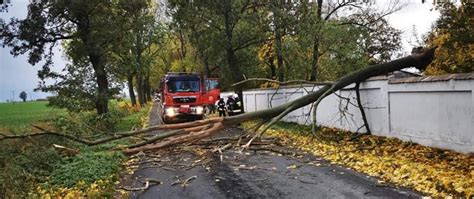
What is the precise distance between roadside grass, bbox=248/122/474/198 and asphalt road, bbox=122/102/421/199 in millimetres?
376

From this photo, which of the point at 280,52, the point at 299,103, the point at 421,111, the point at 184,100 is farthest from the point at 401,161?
the point at 280,52

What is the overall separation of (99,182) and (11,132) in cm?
429

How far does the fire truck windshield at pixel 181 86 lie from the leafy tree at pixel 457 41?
13687 mm

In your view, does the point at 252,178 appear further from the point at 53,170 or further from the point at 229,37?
the point at 229,37

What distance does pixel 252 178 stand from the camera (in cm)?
902

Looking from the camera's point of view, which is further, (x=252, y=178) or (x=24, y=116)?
(x=24, y=116)

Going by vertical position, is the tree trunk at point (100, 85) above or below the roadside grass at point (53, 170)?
above

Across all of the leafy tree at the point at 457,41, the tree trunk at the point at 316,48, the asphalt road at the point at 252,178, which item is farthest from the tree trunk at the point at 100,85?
the leafy tree at the point at 457,41

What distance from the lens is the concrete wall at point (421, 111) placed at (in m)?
10.1

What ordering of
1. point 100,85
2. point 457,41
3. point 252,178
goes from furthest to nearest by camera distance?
point 100,85
point 457,41
point 252,178

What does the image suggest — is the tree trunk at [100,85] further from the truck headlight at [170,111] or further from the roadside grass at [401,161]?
the roadside grass at [401,161]

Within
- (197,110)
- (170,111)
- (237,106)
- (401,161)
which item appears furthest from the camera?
(237,106)

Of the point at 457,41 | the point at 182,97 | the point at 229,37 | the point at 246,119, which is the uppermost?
the point at 229,37

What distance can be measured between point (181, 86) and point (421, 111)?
604 inches
